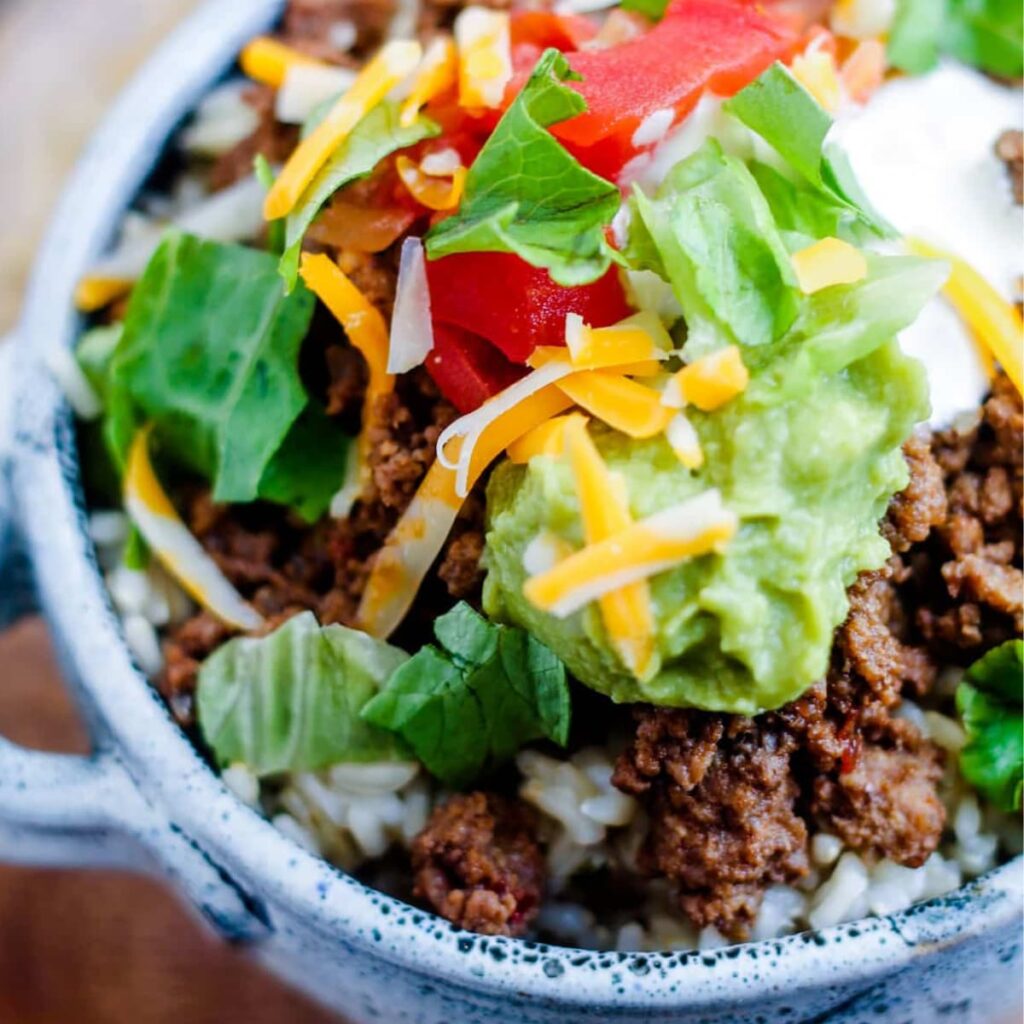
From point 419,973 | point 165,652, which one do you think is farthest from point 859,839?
point 165,652

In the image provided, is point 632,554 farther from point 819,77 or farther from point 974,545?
point 819,77

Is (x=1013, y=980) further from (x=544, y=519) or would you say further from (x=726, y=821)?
(x=544, y=519)

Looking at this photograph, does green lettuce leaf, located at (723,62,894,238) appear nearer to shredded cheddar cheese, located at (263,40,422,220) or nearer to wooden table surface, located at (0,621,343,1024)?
shredded cheddar cheese, located at (263,40,422,220)

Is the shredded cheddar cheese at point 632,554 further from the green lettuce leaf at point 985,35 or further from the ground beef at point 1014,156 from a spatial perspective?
the green lettuce leaf at point 985,35

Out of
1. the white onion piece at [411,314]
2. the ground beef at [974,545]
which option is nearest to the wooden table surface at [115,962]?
the white onion piece at [411,314]

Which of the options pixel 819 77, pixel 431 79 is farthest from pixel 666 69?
pixel 431 79
